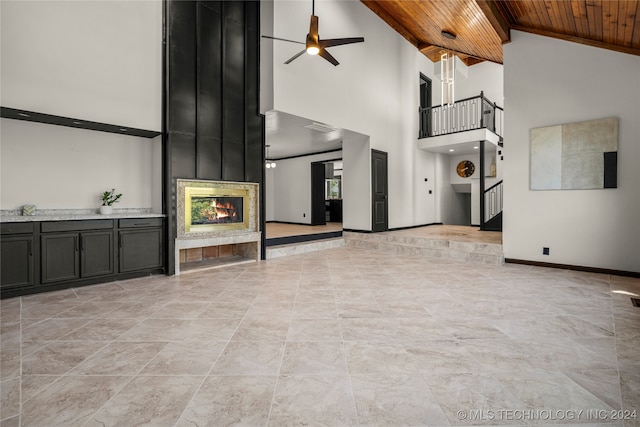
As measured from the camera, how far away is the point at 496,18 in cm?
480

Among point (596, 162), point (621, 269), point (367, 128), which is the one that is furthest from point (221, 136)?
point (621, 269)

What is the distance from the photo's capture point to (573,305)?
3.29 meters

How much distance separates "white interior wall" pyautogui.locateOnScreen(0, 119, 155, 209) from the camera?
3914 mm

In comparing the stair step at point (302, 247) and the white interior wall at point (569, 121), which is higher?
the white interior wall at point (569, 121)

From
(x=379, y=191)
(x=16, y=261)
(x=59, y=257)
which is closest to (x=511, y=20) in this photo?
(x=379, y=191)

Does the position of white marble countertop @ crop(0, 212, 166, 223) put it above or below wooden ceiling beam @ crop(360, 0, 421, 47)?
below

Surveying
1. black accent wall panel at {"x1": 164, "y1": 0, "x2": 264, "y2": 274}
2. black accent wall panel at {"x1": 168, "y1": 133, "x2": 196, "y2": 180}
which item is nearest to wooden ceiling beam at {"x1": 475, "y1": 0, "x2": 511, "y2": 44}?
black accent wall panel at {"x1": 164, "y1": 0, "x2": 264, "y2": 274}

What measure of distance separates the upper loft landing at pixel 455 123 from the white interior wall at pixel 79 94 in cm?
727

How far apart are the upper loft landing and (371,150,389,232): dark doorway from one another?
203 centimetres

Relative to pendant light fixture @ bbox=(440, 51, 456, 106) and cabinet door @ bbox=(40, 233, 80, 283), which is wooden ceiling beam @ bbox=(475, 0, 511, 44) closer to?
pendant light fixture @ bbox=(440, 51, 456, 106)

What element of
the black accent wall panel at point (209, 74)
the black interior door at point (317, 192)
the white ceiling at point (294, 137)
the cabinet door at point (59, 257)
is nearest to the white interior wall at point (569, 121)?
the white ceiling at point (294, 137)

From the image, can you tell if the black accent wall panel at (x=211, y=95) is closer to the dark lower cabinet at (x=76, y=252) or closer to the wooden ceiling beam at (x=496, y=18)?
the dark lower cabinet at (x=76, y=252)

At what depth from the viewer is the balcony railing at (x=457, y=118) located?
30.2ft

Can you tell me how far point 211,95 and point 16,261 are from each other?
133 inches
